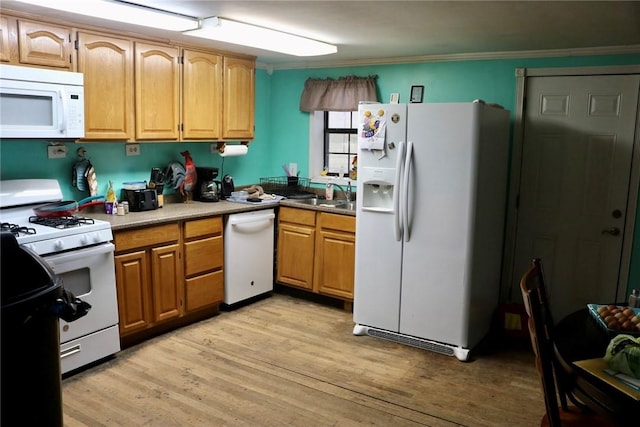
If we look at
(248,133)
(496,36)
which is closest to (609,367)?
(496,36)

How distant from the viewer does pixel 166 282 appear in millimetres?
3773

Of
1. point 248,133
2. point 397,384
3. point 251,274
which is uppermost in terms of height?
point 248,133

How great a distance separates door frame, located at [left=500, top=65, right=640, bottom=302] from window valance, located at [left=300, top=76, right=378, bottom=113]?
1.22 m

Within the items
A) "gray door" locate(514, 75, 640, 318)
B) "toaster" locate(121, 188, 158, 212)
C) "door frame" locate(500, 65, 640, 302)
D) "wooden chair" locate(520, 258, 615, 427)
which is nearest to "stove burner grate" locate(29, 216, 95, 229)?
"toaster" locate(121, 188, 158, 212)

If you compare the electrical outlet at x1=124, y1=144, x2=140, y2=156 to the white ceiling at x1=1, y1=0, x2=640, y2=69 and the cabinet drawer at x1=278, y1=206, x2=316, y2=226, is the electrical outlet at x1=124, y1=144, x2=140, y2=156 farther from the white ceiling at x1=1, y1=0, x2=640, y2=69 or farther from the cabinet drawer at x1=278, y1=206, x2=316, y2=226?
the cabinet drawer at x1=278, y1=206, x2=316, y2=226

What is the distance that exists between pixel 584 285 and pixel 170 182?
3284mm

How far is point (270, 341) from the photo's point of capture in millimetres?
3777

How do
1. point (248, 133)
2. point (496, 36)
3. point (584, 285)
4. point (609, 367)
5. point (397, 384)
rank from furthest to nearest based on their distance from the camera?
point (248, 133) < point (584, 285) < point (496, 36) < point (397, 384) < point (609, 367)

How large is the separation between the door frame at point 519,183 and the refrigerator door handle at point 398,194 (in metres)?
1.06

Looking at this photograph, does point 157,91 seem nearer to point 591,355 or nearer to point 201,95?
point 201,95

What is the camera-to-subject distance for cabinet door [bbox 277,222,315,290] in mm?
4500

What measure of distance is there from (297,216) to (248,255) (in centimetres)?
53

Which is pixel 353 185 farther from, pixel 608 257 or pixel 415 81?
pixel 608 257

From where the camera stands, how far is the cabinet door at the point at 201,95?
161 inches
